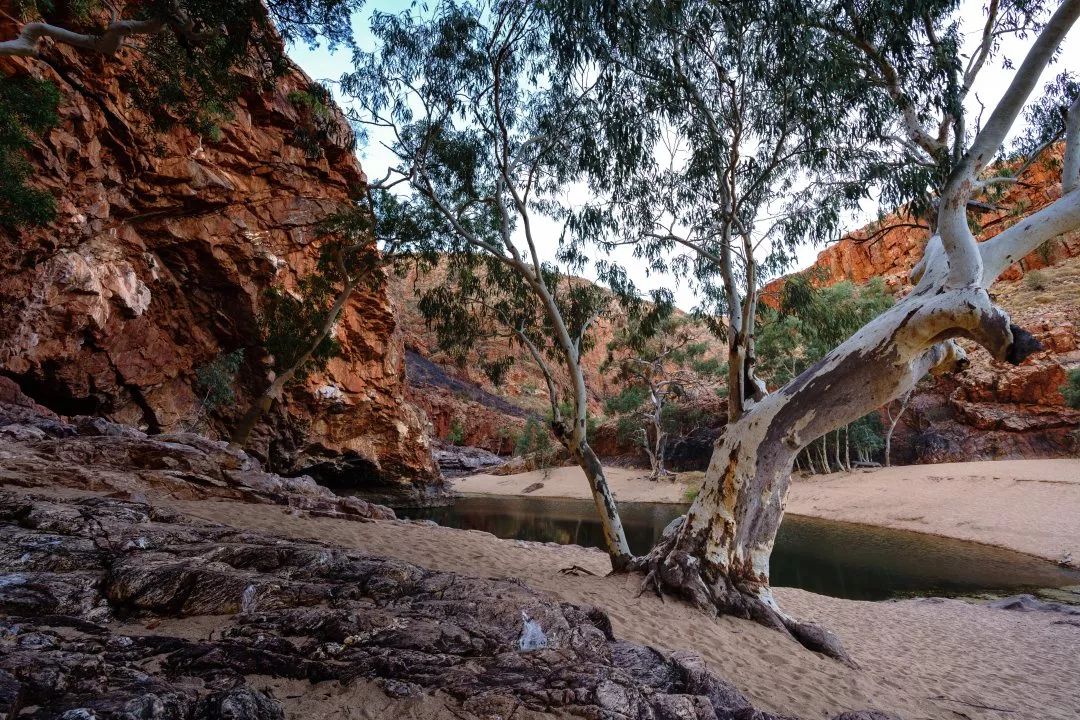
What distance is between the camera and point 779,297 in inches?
360

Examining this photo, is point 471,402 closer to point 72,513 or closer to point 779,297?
point 779,297

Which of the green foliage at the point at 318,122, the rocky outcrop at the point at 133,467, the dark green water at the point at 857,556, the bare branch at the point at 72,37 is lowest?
the dark green water at the point at 857,556

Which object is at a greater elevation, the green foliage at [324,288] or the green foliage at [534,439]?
the green foliage at [324,288]

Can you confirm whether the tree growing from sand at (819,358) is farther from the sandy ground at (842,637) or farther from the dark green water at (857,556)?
the sandy ground at (842,637)

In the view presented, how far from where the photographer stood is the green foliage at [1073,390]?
774 inches

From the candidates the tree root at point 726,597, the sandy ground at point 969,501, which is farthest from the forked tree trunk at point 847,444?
the tree root at point 726,597

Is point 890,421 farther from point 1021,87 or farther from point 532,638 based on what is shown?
point 532,638

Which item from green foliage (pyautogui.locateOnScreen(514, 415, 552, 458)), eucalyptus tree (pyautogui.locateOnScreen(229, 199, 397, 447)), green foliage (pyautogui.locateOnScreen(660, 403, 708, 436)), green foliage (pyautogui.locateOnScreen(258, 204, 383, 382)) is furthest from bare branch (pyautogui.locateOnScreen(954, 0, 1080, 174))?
green foliage (pyautogui.locateOnScreen(514, 415, 552, 458))

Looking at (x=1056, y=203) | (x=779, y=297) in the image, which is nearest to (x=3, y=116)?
(x=779, y=297)

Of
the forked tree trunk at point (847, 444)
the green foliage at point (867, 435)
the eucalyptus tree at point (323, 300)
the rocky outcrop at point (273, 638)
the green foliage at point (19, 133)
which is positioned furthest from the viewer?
the green foliage at point (867, 435)

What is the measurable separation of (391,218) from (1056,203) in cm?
1013

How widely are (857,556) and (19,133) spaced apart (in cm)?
1801

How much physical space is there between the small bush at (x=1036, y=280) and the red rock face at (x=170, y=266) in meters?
33.8

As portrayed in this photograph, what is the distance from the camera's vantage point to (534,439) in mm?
37125
